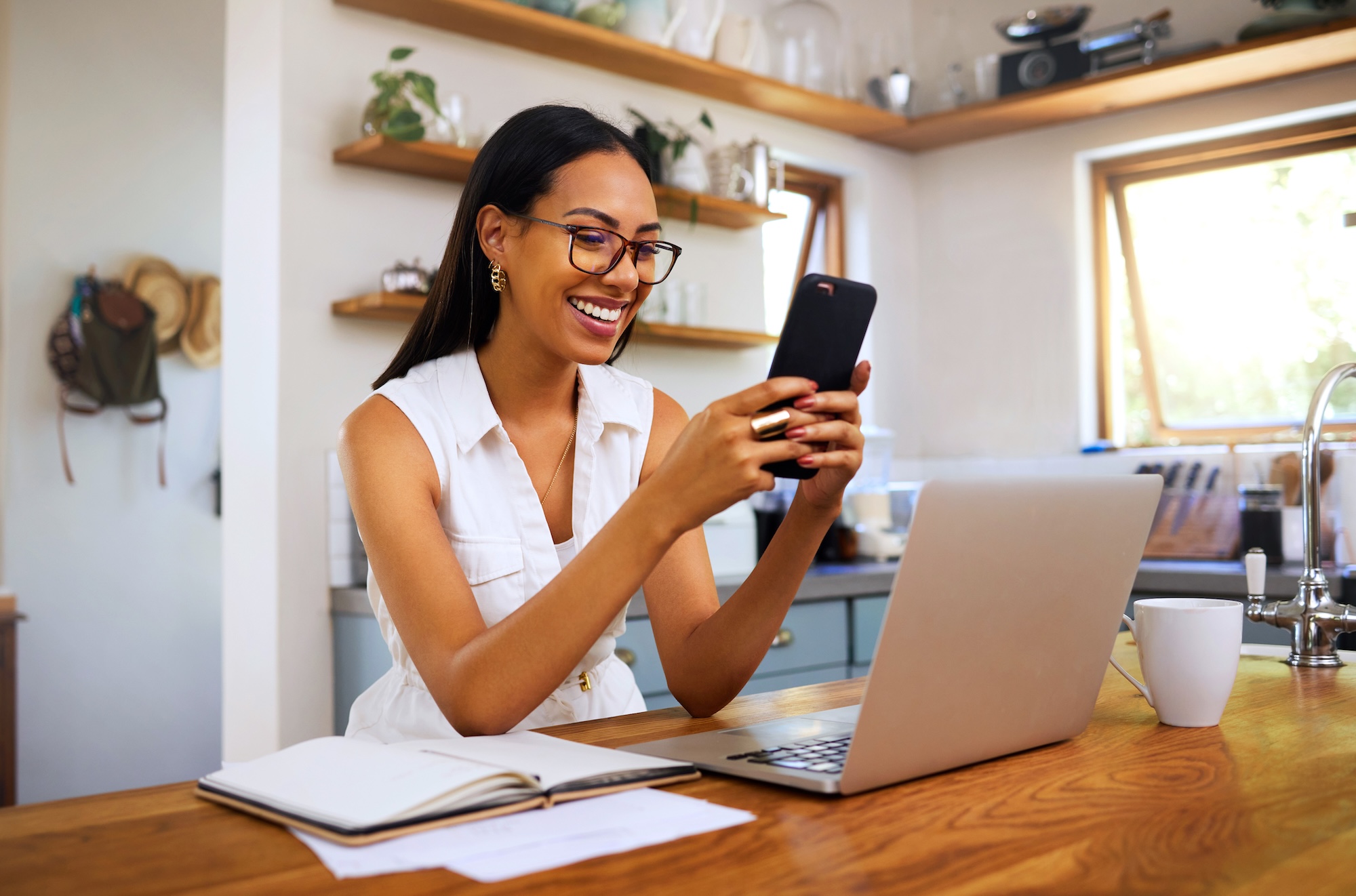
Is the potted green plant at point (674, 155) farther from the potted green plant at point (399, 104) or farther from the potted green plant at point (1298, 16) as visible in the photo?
the potted green plant at point (1298, 16)

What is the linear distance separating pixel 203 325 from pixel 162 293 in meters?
0.18

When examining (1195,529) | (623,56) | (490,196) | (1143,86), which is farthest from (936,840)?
(1143,86)

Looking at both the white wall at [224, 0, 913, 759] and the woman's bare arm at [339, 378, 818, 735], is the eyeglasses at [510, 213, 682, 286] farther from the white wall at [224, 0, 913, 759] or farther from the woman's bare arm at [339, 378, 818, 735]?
the white wall at [224, 0, 913, 759]

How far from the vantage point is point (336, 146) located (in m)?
2.62

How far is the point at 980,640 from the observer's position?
2.76 feet

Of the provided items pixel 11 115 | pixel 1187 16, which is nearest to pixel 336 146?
pixel 11 115

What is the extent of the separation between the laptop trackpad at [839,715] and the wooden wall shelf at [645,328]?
1.54m

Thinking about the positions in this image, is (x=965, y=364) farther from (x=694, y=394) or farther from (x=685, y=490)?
(x=685, y=490)

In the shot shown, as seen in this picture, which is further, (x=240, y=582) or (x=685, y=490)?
(x=240, y=582)

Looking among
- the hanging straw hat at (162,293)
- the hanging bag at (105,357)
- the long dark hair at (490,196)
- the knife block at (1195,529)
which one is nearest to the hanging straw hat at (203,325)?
the hanging straw hat at (162,293)

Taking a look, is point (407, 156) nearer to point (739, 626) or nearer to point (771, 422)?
point (739, 626)

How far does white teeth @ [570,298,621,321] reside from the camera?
4.55ft

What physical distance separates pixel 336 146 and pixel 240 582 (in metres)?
1.00

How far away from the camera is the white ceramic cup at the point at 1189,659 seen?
104 cm
